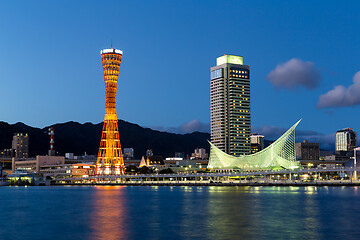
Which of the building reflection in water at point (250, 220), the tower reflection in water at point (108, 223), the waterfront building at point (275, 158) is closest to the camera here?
the building reflection in water at point (250, 220)

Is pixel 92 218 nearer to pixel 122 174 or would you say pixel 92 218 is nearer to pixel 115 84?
pixel 115 84

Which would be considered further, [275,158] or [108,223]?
[275,158]

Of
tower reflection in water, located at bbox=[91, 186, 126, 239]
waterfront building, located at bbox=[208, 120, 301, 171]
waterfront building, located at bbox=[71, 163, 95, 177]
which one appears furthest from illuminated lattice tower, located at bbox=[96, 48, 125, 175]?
tower reflection in water, located at bbox=[91, 186, 126, 239]

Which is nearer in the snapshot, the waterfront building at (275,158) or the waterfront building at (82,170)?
the waterfront building at (275,158)

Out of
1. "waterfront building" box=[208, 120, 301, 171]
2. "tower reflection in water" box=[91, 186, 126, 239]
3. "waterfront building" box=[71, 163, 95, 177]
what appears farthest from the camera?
"waterfront building" box=[71, 163, 95, 177]

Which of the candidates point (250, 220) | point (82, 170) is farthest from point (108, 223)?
point (82, 170)

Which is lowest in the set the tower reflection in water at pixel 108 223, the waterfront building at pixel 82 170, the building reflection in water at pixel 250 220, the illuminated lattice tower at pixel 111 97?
the tower reflection in water at pixel 108 223

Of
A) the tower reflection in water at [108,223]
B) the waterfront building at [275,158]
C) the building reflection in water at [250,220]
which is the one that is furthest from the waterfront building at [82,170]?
the building reflection in water at [250,220]

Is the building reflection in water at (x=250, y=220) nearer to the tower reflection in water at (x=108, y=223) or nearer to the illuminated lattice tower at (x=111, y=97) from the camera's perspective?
the tower reflection in water at (x=108, y=223)

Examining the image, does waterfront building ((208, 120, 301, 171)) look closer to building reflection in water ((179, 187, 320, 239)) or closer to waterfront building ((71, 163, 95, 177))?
waterfront building ((71, 163, 95, 177))

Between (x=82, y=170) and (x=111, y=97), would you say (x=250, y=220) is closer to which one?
(x=111, y=97)

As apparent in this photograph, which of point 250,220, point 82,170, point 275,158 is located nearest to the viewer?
point 250,220

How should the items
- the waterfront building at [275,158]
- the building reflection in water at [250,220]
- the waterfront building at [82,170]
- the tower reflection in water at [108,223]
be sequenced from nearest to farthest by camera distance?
the building reflection in water at [250,220] < the tower reflection in water at [108,223] < the waterfront building at [275,158] < the waterfront building at [82,170]

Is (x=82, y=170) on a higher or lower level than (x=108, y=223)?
higher
